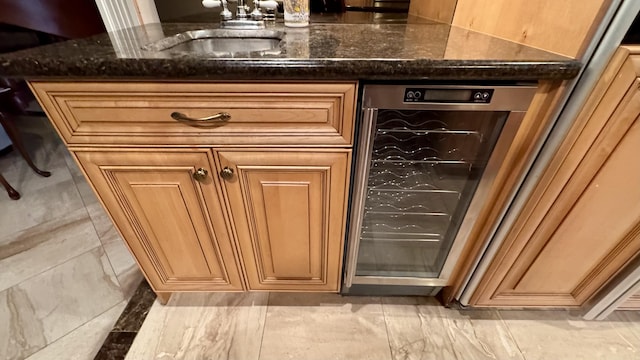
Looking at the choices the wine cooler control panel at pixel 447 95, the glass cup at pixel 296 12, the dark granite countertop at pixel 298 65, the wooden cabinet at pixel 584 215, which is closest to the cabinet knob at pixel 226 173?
the dark granite countertop at pixel 298 65

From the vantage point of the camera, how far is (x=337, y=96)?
2.13ft

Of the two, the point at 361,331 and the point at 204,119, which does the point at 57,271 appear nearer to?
the point at 204,119

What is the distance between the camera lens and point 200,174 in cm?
74

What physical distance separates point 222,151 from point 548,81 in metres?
0.78

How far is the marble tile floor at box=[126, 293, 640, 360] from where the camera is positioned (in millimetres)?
1030

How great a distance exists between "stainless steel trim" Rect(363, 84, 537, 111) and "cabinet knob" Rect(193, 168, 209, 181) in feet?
1.50

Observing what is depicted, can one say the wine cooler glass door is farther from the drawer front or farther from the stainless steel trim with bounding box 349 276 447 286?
the drawer front

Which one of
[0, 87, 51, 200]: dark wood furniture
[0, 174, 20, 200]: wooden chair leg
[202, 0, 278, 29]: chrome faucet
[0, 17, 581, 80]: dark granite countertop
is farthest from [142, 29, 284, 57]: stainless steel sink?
[0, 174, 20, 200]: wooden chair leg

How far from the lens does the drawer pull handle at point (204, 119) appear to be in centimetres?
67

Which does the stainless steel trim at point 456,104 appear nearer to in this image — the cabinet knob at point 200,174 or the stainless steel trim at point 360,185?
the stainless steel trim at point 360,185

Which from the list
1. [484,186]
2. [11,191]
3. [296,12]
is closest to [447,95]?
[484,186]

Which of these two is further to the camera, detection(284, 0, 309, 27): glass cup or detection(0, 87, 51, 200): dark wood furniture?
detection(0, 87, 51, 200): dark wood furniture

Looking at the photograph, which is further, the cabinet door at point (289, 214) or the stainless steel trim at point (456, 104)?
the cabinet door at point (289, 214)

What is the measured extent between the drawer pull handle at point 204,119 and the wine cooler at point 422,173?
1.09 ft
